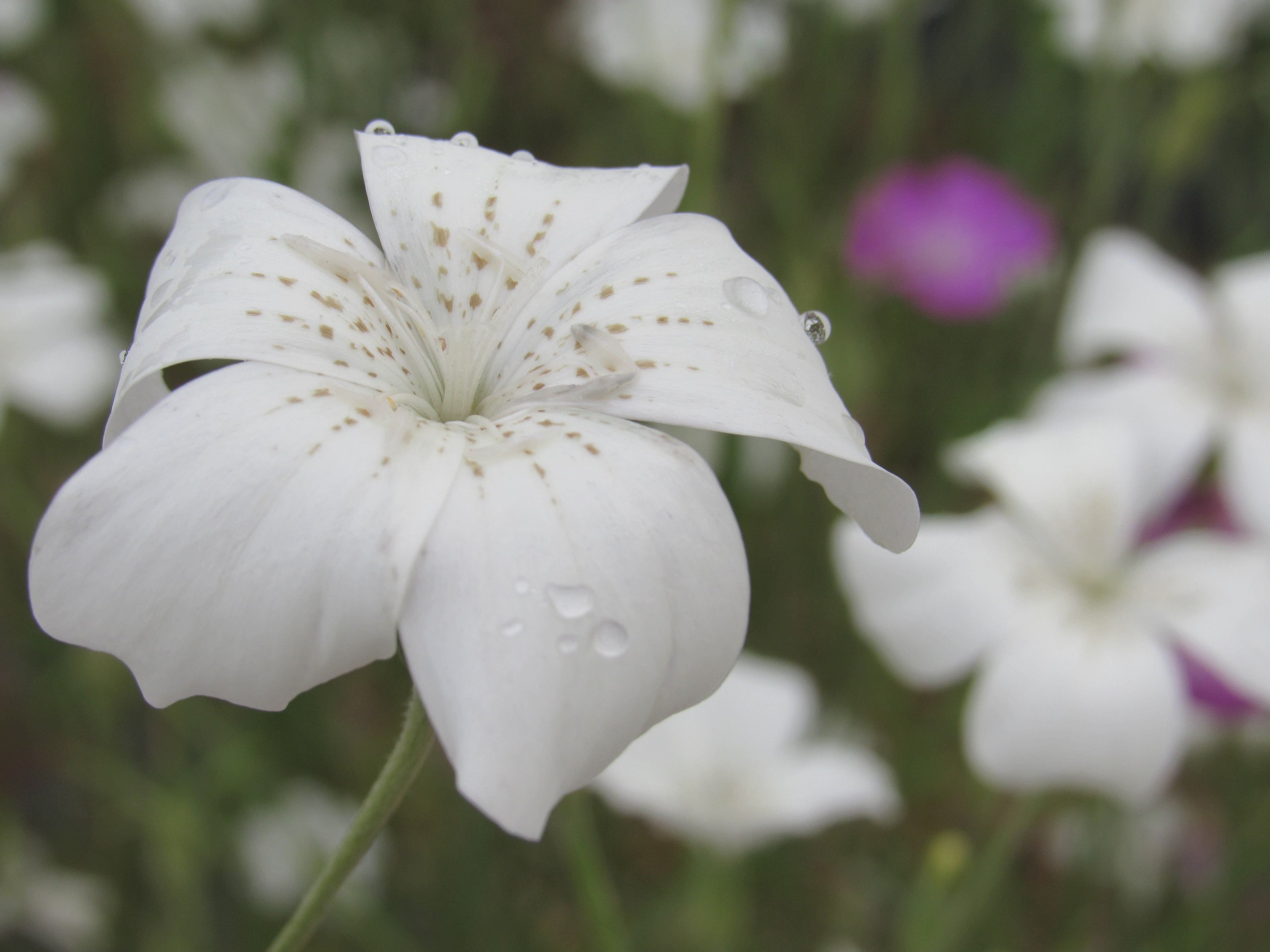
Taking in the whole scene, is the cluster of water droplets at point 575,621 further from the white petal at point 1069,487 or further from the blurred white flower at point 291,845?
the blurred white flower at point 291,845

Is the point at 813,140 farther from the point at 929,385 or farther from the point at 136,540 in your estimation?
the point at 136,540

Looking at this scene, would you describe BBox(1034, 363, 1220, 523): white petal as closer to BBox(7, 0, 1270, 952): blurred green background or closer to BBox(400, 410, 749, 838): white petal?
BBox(7, 0, 1270, 952): blurred green background

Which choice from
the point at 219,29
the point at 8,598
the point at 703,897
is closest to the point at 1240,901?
the point at 703,897

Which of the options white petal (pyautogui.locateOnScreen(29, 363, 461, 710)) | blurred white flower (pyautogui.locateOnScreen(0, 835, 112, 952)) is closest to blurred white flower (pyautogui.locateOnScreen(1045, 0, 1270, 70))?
→ white petal (pyautogui.locateOnScreen(29, 363, 461, 710))

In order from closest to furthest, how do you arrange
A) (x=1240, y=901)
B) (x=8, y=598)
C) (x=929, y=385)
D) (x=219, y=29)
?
(x=1240, y=901) → (x=8, y=598) → (x=929, y=385) → (x=219, y=29)

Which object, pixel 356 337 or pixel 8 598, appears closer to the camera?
pixel 356 337

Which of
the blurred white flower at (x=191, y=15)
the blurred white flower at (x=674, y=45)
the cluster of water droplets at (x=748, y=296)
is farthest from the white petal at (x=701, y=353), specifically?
the blurred white flower at (x=191, y=15)

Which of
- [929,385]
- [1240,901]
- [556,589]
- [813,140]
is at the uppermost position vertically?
[556,589]
